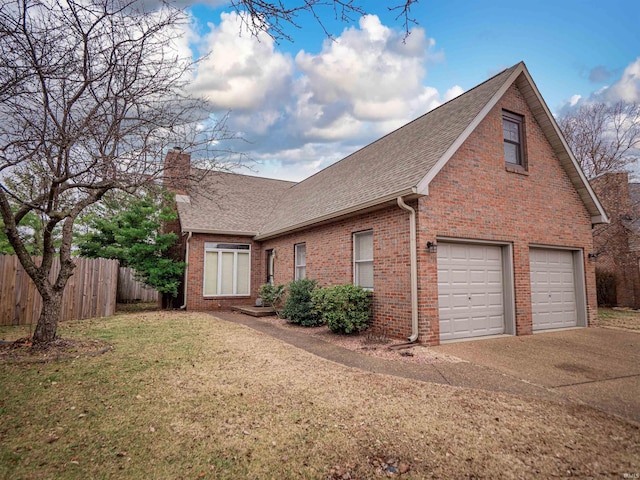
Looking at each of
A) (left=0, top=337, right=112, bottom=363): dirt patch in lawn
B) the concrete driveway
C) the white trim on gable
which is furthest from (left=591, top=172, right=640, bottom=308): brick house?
(left=0, top=337, right=112, bottom=363): dirt patch in lawn

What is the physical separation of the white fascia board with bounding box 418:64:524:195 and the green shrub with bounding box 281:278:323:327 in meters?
4.46

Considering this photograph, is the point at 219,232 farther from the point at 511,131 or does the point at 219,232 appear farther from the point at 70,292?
the point at 511,131

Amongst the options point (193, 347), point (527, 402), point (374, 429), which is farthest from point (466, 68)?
point (193, 347)

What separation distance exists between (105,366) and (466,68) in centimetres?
761

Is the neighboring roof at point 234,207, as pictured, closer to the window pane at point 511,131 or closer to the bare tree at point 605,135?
the window pane at point 511,131

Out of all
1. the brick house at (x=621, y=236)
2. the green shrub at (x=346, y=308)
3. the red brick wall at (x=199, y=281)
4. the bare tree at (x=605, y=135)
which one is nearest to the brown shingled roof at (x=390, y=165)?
the green shrub at (x=346, y=308)

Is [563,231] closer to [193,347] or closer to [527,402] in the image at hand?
[527,402]

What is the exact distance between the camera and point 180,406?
4.09 m

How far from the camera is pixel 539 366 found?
19.8 ft

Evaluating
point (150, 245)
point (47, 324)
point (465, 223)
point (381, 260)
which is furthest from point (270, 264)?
point (47, 324)

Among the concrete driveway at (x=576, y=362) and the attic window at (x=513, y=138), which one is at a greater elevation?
the attic window at (x=513, y=138)

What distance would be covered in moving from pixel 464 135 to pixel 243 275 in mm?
10231

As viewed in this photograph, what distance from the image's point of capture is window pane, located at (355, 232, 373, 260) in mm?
9336

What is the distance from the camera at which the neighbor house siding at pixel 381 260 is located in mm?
7945
